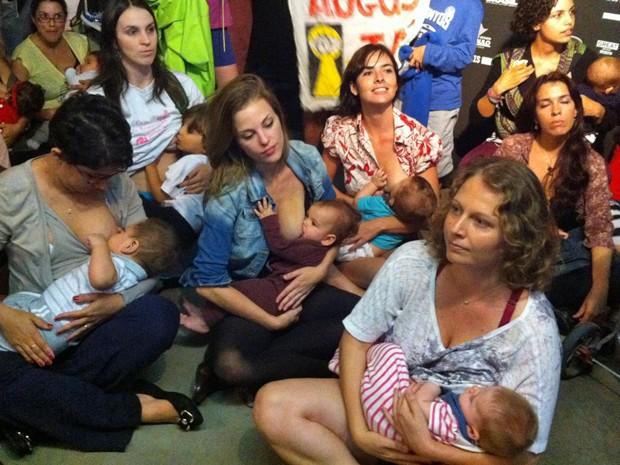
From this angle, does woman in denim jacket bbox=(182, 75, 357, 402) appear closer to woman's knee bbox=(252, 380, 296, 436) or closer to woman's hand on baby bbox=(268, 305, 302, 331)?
woman's hand on baby bbox=(268, 305, 302, 331)

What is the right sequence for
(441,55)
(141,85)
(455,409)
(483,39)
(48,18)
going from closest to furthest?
(455,409) → (141,85) → (441,55) → (48,18) → (483,39)

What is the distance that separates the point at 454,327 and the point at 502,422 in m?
0.28

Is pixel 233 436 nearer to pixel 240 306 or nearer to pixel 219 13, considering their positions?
pixel 240 306

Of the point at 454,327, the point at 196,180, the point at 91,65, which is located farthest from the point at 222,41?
the point at 454,327

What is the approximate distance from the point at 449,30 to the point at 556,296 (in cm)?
119

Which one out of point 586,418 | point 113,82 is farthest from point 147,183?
point 586,418

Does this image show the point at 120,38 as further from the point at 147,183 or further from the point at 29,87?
the point at 29,87

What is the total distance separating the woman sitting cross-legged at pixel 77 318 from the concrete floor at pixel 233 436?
48 mm

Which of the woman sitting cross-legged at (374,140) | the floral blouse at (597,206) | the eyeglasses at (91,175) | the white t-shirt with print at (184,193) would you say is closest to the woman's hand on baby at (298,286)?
the woman sitting cross-legged at (374,140)

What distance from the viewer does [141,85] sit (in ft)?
8.71

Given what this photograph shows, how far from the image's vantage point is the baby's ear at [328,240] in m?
2.24

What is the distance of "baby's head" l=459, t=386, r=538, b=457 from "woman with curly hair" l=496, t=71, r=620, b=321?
1099 mm

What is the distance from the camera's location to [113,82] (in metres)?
2.57

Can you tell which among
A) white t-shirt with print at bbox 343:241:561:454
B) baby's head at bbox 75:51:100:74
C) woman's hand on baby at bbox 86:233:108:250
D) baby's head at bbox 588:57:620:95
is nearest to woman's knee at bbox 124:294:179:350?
woman's hand on baby at bbox 86:233:108:250
